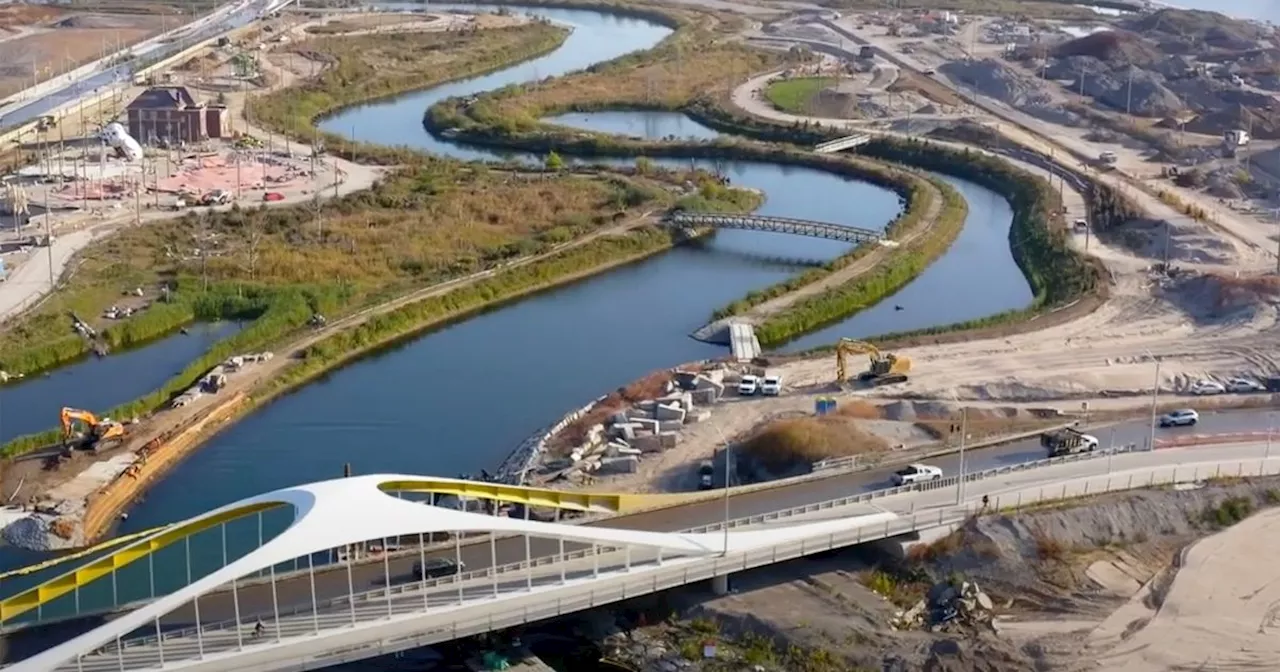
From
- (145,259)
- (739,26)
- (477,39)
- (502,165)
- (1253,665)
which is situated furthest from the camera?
(739,26)

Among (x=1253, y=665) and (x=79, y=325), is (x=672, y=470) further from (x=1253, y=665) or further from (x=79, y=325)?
(x=79, y=325)

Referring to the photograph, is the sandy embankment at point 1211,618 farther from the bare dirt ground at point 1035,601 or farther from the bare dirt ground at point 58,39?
the bare dirt ground at point 58,39

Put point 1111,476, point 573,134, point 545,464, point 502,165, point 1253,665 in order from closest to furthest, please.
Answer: point 1253,665
point 1111,476
point 545,464
point 502,165
point 573,134

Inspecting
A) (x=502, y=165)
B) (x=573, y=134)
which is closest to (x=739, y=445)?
(x=502, y=165)

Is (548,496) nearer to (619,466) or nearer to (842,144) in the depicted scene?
(619,466)

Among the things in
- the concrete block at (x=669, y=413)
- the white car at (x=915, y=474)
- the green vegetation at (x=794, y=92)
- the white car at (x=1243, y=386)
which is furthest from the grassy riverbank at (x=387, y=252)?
the white car at (x=1243, y=386)

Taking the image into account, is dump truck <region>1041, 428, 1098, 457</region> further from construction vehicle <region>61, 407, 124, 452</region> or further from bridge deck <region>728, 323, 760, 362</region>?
construction vehicle <region>61, 407, 124, 452</region>

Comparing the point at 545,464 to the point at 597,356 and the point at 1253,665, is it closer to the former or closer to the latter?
the point at 597,356

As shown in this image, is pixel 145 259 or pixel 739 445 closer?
pixel 739 445
